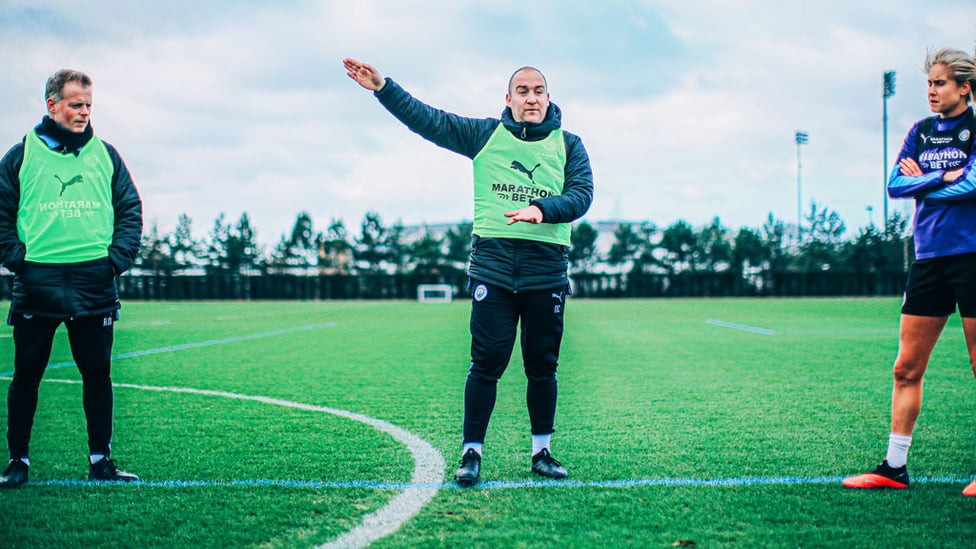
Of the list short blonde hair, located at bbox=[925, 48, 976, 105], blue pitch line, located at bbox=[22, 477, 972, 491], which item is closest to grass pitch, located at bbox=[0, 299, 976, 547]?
blue pitch line, located at bbox=[22, 477, 972, 491]

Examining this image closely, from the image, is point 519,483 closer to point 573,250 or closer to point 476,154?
point 476,154

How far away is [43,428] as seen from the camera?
475cm

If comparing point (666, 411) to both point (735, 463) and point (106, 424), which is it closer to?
point (735, 463)

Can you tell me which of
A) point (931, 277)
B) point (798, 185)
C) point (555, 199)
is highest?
point (798, 185)

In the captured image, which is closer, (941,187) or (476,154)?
(941,187)

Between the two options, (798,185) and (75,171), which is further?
(798,185)

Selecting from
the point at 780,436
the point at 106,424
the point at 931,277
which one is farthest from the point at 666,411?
the point at 106,424

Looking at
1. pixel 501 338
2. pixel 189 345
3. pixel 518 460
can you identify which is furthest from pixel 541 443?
pixel 189 345

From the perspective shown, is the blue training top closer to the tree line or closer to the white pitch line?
the white pitch line

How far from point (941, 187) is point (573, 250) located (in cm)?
5982

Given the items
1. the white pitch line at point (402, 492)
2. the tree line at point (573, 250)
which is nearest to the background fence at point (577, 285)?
the tree line at point (573, 250)

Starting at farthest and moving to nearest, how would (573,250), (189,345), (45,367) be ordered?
(573,250)
(189,345)
(45,367)

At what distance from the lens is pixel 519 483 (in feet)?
→ 11.2

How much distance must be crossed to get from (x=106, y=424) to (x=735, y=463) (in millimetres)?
3166
